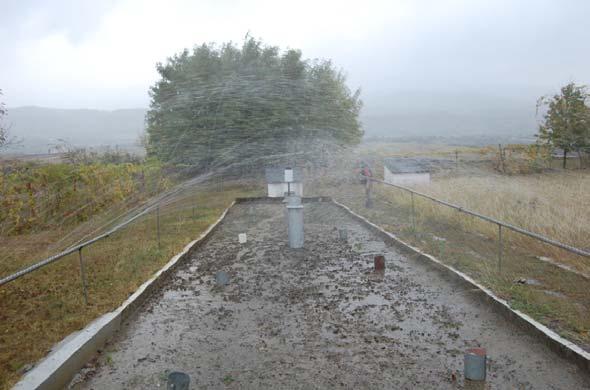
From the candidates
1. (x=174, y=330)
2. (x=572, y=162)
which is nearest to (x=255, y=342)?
(x=174, y=330)

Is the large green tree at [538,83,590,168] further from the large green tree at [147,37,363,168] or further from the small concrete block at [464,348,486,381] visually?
the small concrete block at [464,348,486,381]

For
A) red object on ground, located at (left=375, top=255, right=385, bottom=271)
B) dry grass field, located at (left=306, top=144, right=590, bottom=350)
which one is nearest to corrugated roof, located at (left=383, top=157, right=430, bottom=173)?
dry grass field, located at (left=306, top=144, right=590, bottom=350)

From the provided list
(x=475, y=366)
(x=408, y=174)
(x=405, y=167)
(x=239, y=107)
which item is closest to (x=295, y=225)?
(x=475, y=366)

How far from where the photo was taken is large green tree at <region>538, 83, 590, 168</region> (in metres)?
25.5

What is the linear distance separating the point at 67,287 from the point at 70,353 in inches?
125

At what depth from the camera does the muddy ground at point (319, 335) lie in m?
4.67

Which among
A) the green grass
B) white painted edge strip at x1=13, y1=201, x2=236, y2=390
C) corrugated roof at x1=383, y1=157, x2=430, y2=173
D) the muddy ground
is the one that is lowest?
the muddy ground

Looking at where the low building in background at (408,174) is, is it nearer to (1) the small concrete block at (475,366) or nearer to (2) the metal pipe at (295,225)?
(2) the metal pipe at (295,225)

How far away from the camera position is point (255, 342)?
18.2 feet

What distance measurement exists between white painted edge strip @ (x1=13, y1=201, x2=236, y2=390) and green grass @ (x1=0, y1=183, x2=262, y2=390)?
142 millimetres

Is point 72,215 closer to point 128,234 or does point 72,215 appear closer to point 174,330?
point 128,234

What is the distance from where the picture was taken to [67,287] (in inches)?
304

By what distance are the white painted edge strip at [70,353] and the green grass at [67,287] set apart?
0.14 m

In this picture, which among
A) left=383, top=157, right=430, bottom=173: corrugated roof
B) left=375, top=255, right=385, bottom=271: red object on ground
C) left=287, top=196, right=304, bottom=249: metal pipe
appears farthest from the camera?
left=383, top=157, right=430, bottom=173: corrugated roof
